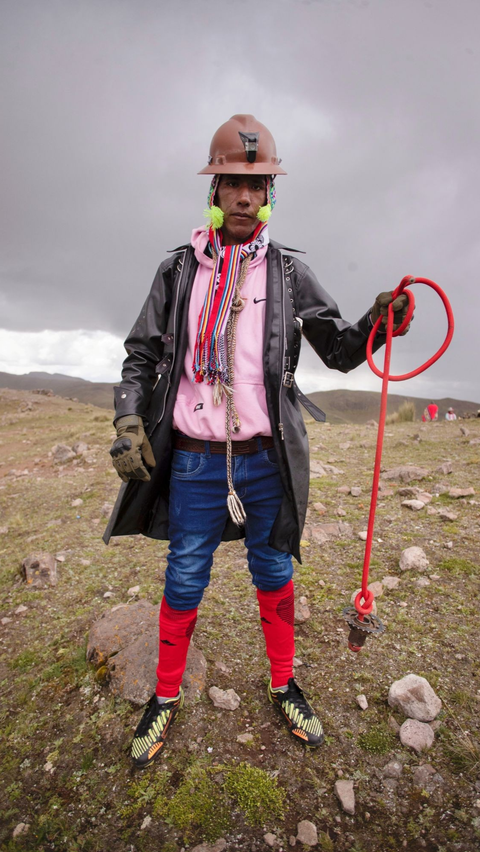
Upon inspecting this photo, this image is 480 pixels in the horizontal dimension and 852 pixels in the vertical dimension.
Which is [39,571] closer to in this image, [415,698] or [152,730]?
[152,730]

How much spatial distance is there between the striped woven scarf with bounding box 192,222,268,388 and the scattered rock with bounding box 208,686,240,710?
1.58 m

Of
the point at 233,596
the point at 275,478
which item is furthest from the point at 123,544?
the point at 275,478

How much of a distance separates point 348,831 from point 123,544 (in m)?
2.92

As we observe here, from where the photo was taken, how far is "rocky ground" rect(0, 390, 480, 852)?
1690 millimetres

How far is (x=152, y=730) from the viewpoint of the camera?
1.98m

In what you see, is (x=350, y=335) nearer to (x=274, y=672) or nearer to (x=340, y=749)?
(x=274, y=672)

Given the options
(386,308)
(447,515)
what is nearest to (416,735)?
(386,308)

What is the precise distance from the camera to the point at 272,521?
204 centimetres

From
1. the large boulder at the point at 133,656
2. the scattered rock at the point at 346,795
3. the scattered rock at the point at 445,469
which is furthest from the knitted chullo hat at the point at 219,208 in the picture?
the scattered rock at the point at 445,469

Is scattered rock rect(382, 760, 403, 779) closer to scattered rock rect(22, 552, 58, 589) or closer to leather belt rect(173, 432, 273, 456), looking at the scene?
leather belt rect(173, 432, 273, 456)

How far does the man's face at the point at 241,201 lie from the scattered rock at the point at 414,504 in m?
3.36

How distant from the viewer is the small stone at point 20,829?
1.71m

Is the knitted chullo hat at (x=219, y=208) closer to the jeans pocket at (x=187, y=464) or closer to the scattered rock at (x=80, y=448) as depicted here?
the jeans pocket at (x=187, y=464)

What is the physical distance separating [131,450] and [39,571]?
221 centimetres
